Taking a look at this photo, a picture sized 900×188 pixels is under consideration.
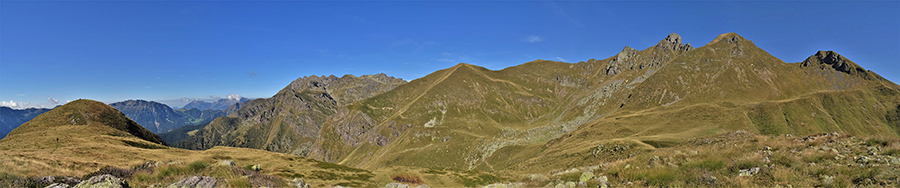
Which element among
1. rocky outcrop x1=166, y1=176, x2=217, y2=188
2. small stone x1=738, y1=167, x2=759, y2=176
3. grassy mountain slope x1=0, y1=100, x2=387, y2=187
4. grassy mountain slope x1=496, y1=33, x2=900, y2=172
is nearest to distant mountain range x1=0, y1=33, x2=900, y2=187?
small stone x1=738, y1=167, x2=759, y2=176

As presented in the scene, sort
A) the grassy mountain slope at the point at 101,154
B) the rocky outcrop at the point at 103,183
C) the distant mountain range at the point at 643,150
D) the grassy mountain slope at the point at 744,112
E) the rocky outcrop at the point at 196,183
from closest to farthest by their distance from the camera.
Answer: the rocky outcrop at the point at 103,183 → the distant mountain range at the point at 643,150 → the rocky outcrop at the point at 196,183 → the grassy mountain slope at the point at 101,154 → the grassy mountain slope at the point at 744,112

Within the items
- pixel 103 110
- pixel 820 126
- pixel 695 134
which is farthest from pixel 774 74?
pixel 103 110

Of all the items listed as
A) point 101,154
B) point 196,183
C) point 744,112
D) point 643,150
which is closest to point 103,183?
point 196,183

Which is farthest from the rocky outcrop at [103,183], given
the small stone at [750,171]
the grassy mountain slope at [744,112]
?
the grassy mountain slope at [744,112]

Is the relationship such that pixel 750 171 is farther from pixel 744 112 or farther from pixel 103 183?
pixel 744 112

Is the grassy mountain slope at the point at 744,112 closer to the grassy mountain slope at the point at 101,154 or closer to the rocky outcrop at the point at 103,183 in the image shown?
the grassy mountain slope at the point at 101,154

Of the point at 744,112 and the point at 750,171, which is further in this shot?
the point at 744,112

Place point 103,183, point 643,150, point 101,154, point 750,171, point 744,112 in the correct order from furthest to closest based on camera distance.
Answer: point 744,112 < point 643,150 < point 101,154 < point 750,171 < point 103,183

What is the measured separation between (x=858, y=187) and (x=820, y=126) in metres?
177

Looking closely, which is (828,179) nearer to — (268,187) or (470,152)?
(268,187)

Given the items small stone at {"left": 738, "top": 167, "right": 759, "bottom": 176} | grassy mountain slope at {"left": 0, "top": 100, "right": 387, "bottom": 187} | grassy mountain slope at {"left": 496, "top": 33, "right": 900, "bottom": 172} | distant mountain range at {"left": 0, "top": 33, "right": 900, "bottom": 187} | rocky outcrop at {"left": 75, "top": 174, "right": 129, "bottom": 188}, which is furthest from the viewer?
grassy mountain slope at {"left": 496, "top": 33, "right": 900, "bottom": 172}

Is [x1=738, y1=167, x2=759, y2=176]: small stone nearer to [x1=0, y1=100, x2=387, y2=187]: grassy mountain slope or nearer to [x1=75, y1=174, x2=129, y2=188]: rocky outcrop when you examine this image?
[x1=0, y1=100, x2=387, y2=187]: grassy mountain slope

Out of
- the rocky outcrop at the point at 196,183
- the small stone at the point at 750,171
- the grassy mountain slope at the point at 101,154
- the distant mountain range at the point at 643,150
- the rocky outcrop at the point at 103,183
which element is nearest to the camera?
the small stone at the point at 750,171

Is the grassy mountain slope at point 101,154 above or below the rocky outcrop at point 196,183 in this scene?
above
